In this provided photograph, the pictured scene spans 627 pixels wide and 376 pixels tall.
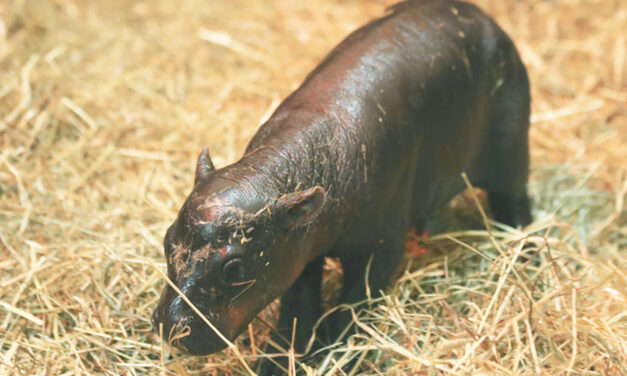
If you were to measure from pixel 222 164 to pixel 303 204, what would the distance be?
68.1 inches

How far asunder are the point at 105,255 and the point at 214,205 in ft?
3.91

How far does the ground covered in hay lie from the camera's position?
3.25 m

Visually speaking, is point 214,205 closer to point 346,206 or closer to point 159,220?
point 346,206

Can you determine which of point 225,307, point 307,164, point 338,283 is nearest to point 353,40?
point 307,164

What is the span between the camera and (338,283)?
12.7ft

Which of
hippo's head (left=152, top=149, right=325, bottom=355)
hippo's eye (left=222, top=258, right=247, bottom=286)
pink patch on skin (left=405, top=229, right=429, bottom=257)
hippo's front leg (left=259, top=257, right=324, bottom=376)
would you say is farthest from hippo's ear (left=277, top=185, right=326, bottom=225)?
pink patch on skin (left=405, top=229, right=429, bottom=257)

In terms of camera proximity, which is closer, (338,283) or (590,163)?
(338,283)

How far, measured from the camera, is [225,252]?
9.12 ft

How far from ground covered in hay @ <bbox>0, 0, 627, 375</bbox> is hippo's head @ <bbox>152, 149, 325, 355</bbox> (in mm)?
249

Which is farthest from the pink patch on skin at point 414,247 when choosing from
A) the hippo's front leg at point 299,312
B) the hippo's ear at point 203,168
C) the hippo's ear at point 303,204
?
the hippo's ear at point 203,168

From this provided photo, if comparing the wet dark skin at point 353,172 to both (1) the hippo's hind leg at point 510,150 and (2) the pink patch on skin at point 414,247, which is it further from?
(2) the pink patch on skin at point 414,247

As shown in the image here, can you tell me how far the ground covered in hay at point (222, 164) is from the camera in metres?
3.25

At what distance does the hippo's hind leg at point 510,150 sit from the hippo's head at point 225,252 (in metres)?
1.48

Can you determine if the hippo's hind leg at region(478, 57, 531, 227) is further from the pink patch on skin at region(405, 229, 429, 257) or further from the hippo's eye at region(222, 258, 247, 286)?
the hippo's eye at region(222, 258, 247, 286)
